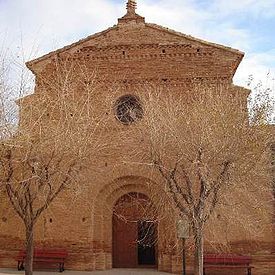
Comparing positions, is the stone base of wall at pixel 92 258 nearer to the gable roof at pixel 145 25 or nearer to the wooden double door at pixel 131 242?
the wooden double door at pixel 131 242

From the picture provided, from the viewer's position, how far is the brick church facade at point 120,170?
15.0 m

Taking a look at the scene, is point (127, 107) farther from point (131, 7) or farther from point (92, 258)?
point (92, 258)

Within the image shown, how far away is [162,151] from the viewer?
39.2ft

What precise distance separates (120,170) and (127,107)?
2176mm

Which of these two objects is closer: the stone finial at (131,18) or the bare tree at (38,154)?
the bare tree at (38,154)

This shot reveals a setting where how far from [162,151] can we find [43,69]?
6549mm

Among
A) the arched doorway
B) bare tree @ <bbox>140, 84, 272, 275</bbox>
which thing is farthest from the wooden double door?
bare tree @ <bbox>140, 84, 272, 275</bbox>

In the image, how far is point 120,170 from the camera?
609 inches

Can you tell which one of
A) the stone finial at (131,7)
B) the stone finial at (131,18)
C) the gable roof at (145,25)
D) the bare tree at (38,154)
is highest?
the stone finial at (131,7)

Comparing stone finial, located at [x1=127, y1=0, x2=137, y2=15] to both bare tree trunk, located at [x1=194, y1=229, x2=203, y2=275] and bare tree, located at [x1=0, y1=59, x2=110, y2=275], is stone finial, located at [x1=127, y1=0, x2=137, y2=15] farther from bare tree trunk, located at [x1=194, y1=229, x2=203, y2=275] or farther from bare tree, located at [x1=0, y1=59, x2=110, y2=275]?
bare tree trunk, located at [x1=194, y1=229, x2=203, y2=275]

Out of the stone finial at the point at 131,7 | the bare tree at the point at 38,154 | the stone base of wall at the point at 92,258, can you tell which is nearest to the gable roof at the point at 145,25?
the stone finial at the point at 131,7

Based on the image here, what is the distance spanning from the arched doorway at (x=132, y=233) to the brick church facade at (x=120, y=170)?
0.11 feet

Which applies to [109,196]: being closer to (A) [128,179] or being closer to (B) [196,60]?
(A) [128,179]

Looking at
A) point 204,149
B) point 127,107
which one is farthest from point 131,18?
point 204,149
